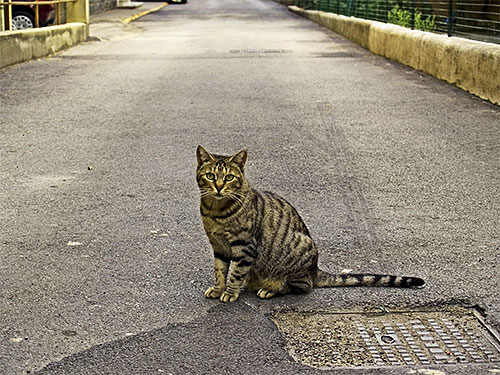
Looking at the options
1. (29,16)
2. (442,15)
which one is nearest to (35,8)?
(29,16)

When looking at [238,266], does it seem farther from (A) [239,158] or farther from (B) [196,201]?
(B) [196,201]

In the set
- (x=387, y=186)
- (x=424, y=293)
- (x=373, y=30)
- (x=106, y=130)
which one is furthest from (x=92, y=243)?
(x=373, y=30)

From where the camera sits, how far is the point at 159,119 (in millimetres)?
10539

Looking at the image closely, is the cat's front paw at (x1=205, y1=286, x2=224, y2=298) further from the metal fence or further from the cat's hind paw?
the metal fence

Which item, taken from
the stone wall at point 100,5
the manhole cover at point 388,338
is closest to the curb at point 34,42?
the manhole cover at point 388,338

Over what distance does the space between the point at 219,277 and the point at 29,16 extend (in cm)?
1800

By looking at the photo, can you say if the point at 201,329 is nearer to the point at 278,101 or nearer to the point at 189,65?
the point at 278,101

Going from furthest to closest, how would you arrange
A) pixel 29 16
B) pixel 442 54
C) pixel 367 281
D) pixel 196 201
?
pixel 29 16
pixel 442 54
pixel 196 201
pixel 367 281

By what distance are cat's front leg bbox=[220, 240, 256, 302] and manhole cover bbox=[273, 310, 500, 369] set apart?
10.5 inches

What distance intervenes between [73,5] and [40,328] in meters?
18.3

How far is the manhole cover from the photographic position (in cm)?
404

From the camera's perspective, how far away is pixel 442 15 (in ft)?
53.3

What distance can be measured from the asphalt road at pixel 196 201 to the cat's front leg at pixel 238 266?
0.09 metres

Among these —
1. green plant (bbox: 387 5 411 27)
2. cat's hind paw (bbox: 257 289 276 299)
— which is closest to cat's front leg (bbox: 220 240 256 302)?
cat's hind paw (bbox: 257 289 276 299)
